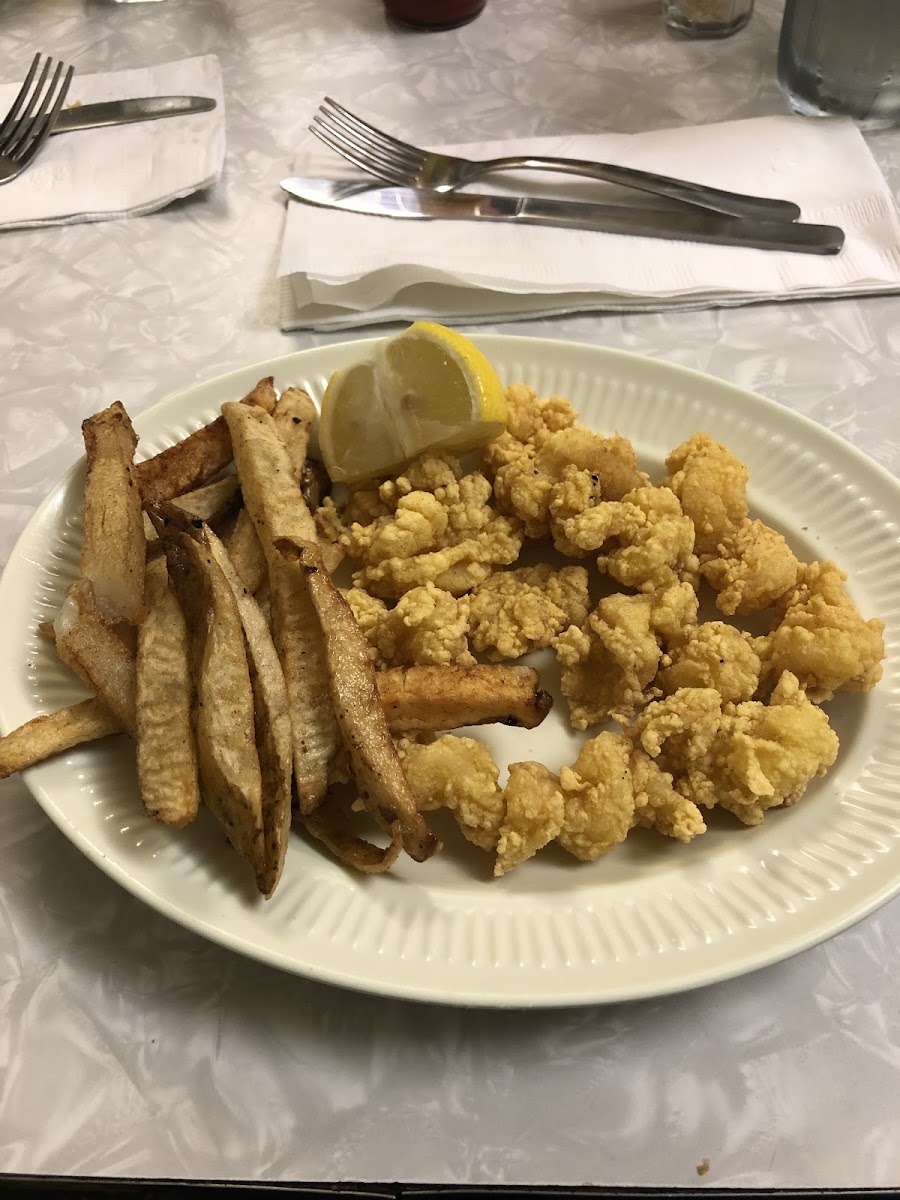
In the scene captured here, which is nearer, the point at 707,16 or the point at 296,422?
the point at 296,422

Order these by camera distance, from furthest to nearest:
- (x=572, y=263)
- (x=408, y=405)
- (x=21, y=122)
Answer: (x=21, y=122), (x=572, y=263), (x=408, y=405)

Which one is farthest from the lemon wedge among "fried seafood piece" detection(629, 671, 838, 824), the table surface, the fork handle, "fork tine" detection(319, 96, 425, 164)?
"fork tine" detection(319, 96, 425, 164)

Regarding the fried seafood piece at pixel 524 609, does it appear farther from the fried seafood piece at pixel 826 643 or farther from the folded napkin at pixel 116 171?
the folded napkin at pixel 116 171

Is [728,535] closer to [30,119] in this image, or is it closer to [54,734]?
[54,734]

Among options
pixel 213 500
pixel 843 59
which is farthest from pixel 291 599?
pixel 843 59

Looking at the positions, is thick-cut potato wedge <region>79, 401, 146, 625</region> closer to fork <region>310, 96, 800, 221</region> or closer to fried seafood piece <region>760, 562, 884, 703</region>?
fried seafood piece <region>760, 562, 884, 703</region>
